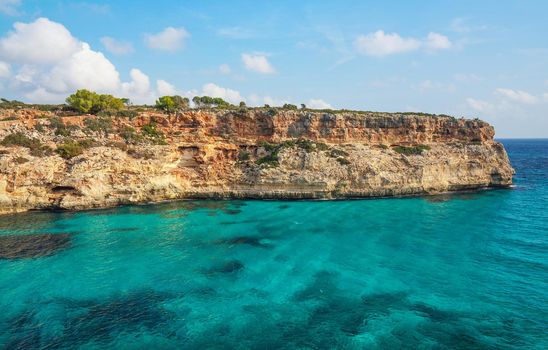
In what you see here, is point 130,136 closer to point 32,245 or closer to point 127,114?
point 127,114

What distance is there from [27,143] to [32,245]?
594 inches

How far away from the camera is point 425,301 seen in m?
14.8

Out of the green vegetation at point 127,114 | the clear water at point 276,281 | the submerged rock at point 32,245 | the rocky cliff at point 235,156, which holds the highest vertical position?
the green vegetation at point 127,114

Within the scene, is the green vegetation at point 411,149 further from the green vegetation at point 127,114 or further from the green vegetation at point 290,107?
the green vegetation at point 127,114

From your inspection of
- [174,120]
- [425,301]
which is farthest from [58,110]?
[425,301]

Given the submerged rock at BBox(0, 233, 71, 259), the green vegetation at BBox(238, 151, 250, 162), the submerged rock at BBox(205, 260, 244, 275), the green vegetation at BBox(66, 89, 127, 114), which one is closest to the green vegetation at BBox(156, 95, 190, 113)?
the green vegetation at BBox(66, 89, 127, 114)

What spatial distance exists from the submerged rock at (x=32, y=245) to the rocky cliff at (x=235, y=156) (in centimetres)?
762

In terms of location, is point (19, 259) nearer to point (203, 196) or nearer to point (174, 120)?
point (203, 196)

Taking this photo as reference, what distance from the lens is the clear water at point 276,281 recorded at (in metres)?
12.5

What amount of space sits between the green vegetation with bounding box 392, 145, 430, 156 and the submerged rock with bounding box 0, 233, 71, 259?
36359mm

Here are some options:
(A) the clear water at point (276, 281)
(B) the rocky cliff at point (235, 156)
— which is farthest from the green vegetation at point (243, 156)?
(A) the clear water at point (276, 281)

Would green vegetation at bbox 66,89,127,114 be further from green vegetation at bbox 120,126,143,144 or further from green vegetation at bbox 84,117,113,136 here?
green vegetation at bbox 120,126,143,144

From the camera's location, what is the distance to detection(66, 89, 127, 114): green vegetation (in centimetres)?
3982

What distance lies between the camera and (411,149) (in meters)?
41.5
